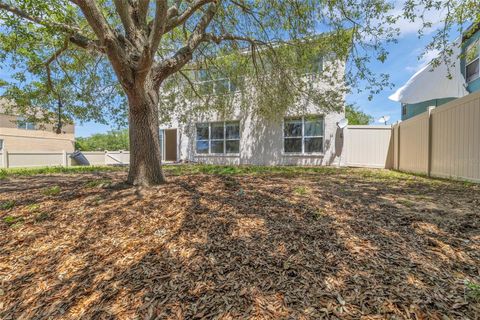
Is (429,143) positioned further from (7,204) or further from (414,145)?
(7,204)

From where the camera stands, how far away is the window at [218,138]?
1286 cm

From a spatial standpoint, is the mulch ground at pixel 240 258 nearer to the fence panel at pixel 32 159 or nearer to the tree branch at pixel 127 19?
the tree branch at pixel 127 19

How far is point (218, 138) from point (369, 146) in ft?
23.0

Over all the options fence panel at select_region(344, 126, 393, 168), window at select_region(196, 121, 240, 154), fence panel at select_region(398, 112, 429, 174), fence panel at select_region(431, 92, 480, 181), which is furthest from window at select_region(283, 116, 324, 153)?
fence panel at select_region(431, 92, 480, 181)

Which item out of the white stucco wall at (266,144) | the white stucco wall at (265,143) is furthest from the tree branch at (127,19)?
the white stucco wall at (266,144)

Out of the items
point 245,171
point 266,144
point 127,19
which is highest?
point 127,19

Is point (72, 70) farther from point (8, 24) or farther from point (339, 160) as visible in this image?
point (339, 160)

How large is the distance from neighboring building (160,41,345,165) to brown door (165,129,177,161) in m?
0.67

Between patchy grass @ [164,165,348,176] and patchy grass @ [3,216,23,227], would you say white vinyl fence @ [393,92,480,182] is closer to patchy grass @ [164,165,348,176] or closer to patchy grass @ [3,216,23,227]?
patchy grass @ [164,165,348,176]

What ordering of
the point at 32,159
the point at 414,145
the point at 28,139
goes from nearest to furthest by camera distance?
1. the point at 414,145
2. the point at 32,159
3. the point at 28,139

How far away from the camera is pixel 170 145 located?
15562mm

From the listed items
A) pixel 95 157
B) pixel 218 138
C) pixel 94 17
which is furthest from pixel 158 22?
pixel 95 157

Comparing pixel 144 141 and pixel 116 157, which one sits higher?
pixel 144 141

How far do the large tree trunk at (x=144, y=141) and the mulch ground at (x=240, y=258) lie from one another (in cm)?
83
